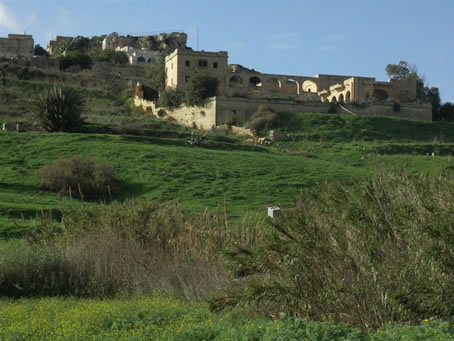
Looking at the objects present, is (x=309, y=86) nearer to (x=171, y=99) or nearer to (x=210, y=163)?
(x=171, y=99)

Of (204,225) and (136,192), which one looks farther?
(136,192)

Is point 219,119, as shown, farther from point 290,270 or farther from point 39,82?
point 290,270

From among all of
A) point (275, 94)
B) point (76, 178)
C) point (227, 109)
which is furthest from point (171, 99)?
point (76, 178)

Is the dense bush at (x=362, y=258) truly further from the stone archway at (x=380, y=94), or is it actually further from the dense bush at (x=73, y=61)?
the dense bush at (x=73, y=61)

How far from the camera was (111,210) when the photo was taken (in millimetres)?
15758

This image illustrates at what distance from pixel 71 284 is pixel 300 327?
619 cm

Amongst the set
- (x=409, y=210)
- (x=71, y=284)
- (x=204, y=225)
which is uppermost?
(x=409, y=210)

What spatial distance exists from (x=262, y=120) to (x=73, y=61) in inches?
1438

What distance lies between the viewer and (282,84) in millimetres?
67000

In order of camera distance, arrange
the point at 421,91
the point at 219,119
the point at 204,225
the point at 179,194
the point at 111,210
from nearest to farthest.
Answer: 1. the point at 204,225
2. the point at 111,210
3. the point at 179,194
4. the point at 219,119
5. the point at 421,91

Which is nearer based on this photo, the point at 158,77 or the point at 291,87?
the point at 158,77

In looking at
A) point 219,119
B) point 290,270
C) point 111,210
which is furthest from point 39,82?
point 290,270

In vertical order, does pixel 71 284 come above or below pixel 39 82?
below

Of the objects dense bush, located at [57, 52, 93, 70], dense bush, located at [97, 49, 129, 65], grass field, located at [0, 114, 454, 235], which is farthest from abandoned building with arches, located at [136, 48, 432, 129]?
dense bush, located at [97, 49, 129, 65]
